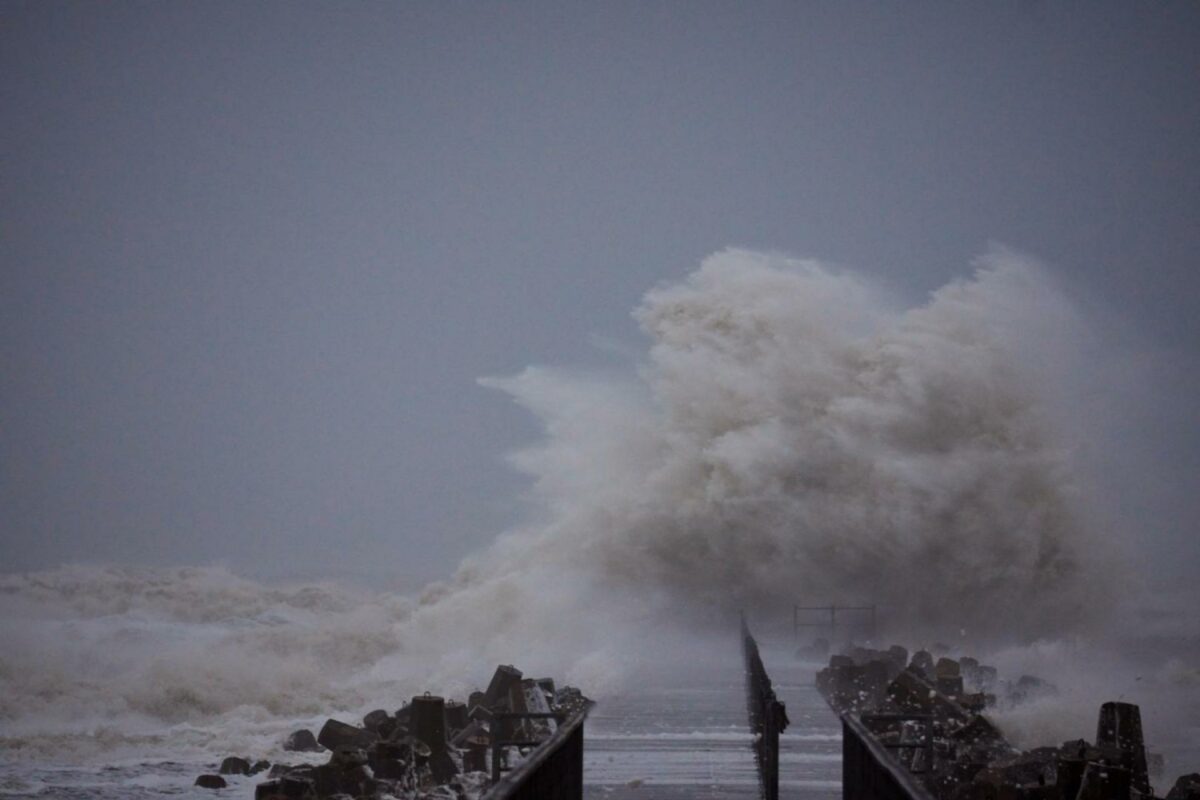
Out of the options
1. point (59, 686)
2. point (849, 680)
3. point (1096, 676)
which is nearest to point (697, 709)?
point (849, 680)

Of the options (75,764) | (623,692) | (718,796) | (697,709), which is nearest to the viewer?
(718,796)

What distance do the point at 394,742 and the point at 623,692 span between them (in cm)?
1442

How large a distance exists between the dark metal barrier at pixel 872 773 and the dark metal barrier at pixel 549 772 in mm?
2037

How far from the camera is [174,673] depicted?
156ft

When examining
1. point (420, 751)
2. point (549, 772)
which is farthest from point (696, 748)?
point (549, 772)

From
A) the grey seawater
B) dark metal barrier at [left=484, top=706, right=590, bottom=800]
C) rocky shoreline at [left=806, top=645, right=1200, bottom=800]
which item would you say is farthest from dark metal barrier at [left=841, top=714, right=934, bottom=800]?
the grey seawater

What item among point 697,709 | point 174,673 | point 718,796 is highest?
point 174,673

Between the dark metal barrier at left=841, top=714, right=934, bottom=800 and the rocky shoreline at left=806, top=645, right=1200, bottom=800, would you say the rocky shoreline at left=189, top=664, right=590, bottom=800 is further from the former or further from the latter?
the rocky shoreline at left=806, top=645, right=1200, bottom=800

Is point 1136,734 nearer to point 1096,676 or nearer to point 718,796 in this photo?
point 718,796

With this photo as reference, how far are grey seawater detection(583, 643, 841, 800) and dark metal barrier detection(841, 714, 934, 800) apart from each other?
3.38 meters

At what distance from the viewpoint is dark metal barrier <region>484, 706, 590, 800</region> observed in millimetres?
7532

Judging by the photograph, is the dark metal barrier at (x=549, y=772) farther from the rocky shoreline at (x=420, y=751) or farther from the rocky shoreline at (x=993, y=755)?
the rocky shoreline at (x=993, y=755)

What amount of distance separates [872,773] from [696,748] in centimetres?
1068

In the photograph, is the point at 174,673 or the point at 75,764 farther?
the point at 174,673
